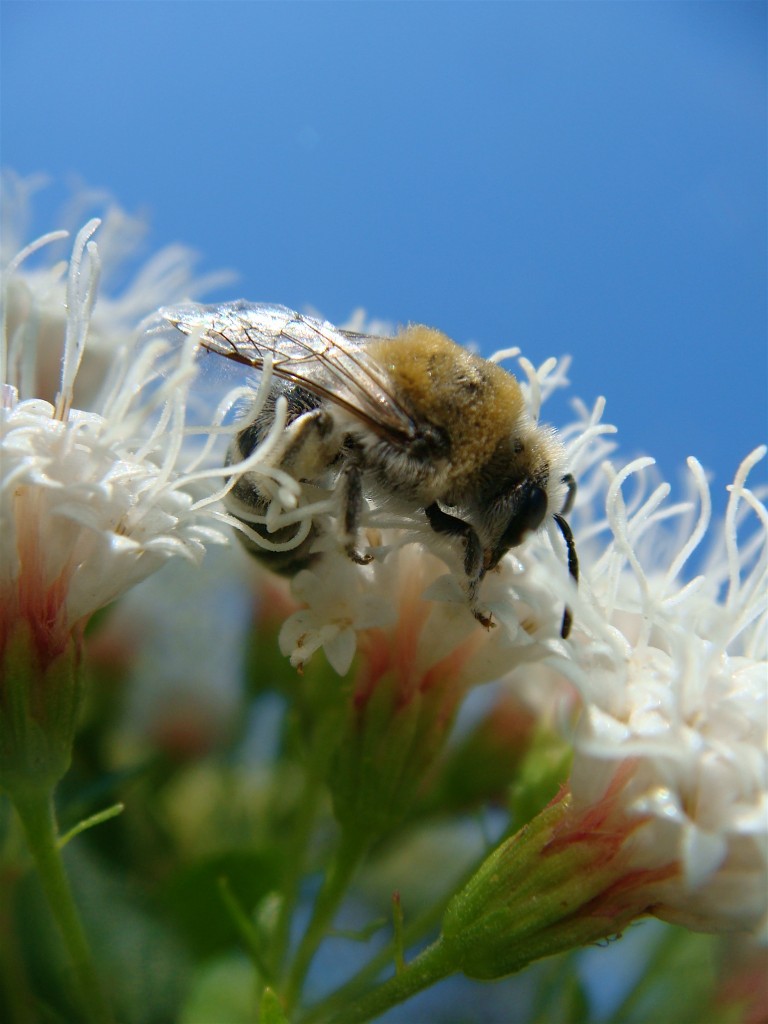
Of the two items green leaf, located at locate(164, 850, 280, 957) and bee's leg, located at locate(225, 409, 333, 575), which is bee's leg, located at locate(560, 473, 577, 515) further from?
green leaf, located at locate(164, 850, 280, 957)

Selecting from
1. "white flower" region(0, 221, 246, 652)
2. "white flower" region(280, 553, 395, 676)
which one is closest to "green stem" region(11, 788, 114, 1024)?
"white flower" region(0, 221, 246, 652)

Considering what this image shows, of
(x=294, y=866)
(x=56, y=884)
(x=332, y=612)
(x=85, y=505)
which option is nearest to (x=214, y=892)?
(x=294, y=866)

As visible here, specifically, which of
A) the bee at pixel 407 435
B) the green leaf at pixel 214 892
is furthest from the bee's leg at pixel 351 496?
the green leaf at pixel 214 892

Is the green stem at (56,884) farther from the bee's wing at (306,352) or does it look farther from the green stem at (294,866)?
the bee's wing at (306,352)

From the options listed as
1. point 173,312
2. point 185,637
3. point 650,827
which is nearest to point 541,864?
point 650,827

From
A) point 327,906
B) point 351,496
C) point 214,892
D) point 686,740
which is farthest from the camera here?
point 214,892

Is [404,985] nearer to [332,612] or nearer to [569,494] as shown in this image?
[332,612]
